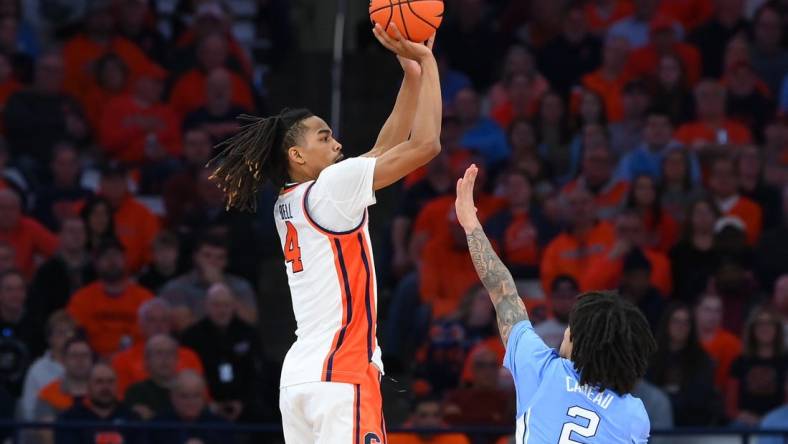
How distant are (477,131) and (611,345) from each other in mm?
8445

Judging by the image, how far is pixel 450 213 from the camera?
1261cm

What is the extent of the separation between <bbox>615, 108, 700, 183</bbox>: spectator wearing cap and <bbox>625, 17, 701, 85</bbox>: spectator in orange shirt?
1.29m

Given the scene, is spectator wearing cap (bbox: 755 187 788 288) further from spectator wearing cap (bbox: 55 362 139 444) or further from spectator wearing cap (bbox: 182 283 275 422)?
spectator wearing cap (bbox: 55 362 139 444)

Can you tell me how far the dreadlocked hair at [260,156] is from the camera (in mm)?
6668

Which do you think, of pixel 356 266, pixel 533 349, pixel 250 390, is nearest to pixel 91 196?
pixel 250 390

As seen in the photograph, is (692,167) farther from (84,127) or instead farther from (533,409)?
(533,409)

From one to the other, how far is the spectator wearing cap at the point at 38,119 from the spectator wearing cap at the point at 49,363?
2.64 meters

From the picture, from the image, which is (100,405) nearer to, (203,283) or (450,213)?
(203,283)

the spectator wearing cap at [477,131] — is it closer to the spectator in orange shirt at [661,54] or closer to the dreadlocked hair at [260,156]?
the spectator in orange shirt at [661,54]

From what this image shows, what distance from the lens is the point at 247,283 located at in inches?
482

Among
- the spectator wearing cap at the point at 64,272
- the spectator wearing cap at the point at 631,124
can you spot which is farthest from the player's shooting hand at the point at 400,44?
the spectator wearing cap at the point at 631,124

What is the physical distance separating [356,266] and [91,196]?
669cm

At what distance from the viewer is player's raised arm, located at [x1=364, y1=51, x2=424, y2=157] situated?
692cm

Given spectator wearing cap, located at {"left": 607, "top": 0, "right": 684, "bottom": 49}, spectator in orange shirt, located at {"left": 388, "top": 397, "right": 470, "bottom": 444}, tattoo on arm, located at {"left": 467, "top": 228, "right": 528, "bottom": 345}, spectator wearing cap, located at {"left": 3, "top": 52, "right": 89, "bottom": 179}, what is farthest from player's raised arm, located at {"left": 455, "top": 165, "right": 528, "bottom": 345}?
spectator wearing cap, located at {"left": 607, "top": 0, "right": 684, "bottom": 49}
